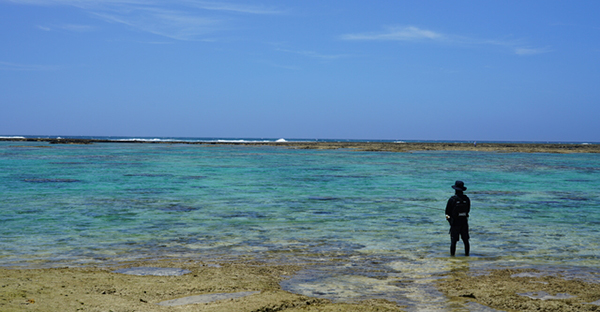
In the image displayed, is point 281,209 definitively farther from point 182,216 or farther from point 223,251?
point 223,251

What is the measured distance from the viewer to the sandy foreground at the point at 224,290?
21.3 ft

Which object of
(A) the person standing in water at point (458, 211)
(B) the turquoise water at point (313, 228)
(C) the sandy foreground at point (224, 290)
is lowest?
(B) the turquoise water at point (313, 228)

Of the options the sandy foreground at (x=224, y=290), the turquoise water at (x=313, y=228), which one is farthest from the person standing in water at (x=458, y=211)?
the sandy foreground at (x=224, y=290)

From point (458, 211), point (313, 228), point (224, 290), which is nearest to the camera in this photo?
point (224, 290)

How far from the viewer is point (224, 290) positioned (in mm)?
7344

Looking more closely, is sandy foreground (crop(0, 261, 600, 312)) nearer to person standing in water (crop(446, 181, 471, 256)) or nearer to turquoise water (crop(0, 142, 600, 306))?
turquoise water (crop(0, 142, 600, 306))

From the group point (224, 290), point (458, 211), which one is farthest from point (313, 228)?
point (224, 290)

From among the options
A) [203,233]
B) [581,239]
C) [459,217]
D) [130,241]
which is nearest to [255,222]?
[203,233]

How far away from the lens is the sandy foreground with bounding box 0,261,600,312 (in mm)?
6496

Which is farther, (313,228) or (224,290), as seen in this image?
(313,228)

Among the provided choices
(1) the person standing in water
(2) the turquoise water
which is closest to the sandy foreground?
(2) the turquoise water

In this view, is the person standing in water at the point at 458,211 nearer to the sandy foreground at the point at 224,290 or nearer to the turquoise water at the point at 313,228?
the turquoise water at the point at 313,228

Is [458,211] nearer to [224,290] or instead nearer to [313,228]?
[313,228]

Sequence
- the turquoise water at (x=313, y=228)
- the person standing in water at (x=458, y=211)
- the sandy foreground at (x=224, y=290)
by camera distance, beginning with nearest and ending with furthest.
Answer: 1. the sandy foreground at (x=224, y=290)
2. the turquoise water at (x=313, y=228)
3. the person standing in water at (x=458, y=211)
